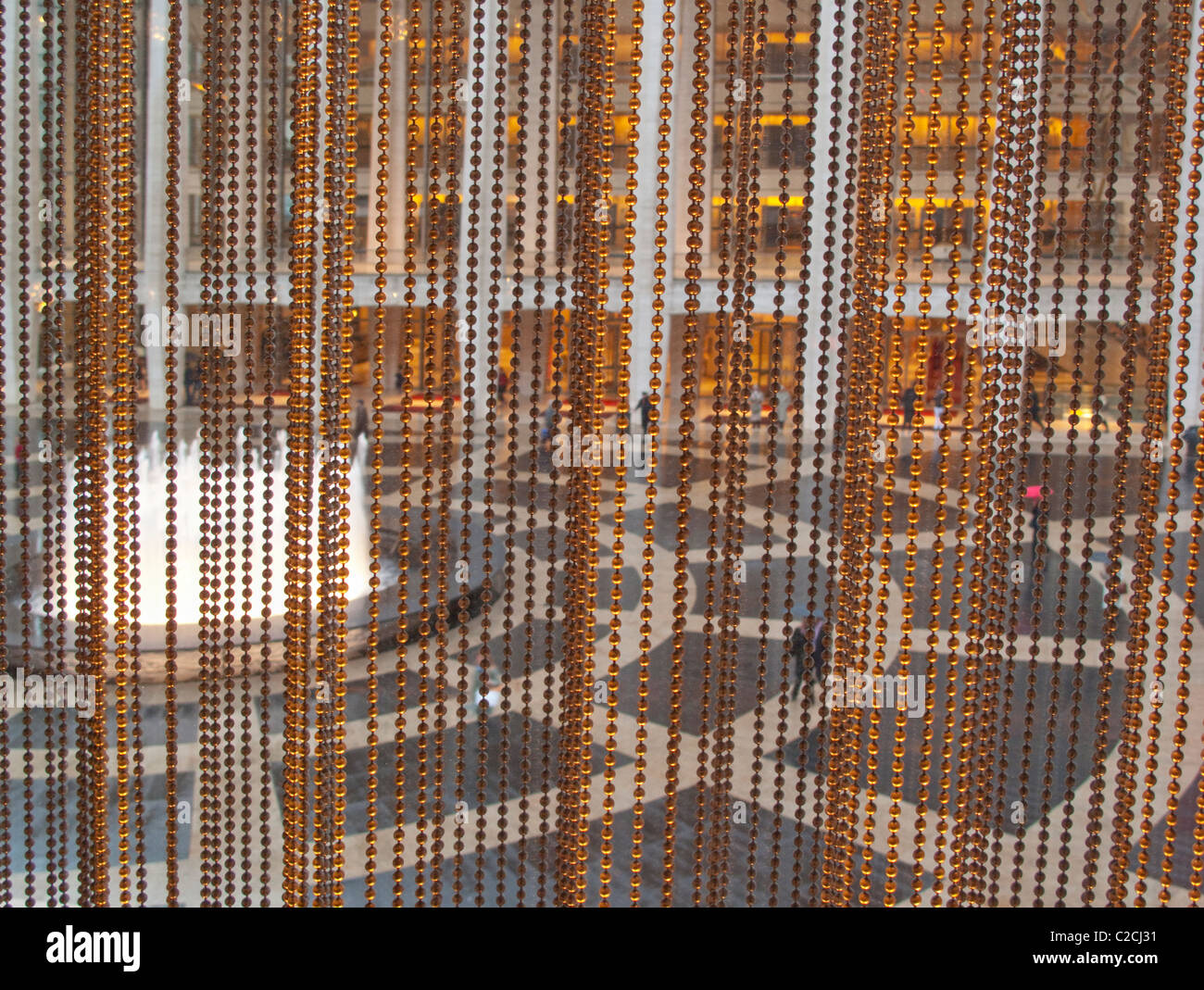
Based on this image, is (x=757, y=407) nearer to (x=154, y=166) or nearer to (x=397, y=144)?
(x=397, y=144)

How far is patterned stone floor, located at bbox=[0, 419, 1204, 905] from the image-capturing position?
2.95m

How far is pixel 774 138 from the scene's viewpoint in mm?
13992

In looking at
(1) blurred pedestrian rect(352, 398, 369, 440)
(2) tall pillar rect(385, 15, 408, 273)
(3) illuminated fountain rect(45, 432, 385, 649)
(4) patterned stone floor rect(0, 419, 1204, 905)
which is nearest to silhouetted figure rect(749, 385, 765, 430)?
(2) tall pillar rect(385, 15, 408, 273)

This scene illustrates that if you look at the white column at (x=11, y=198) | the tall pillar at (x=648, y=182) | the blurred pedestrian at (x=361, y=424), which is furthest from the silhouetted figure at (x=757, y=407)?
the white column at (x=11, y=198)

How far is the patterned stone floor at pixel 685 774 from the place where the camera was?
295 centimetres

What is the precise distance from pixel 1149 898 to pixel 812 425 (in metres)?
14.0

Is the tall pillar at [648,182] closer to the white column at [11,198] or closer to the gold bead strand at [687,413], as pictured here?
the white column at [11,198]

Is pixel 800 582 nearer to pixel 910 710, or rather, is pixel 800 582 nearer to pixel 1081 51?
pixel 910 710

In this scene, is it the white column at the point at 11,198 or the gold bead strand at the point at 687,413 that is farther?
the white column at the point at 11,198

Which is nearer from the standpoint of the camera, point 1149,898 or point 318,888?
point 318,888

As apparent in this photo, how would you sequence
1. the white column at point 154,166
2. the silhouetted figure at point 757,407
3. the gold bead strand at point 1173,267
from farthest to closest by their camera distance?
the silhouetted figure at point 757,407, the white column at point 154,166, the gold bead strand at point 1173,267

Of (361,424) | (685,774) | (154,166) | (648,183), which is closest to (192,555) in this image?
(685,774)
